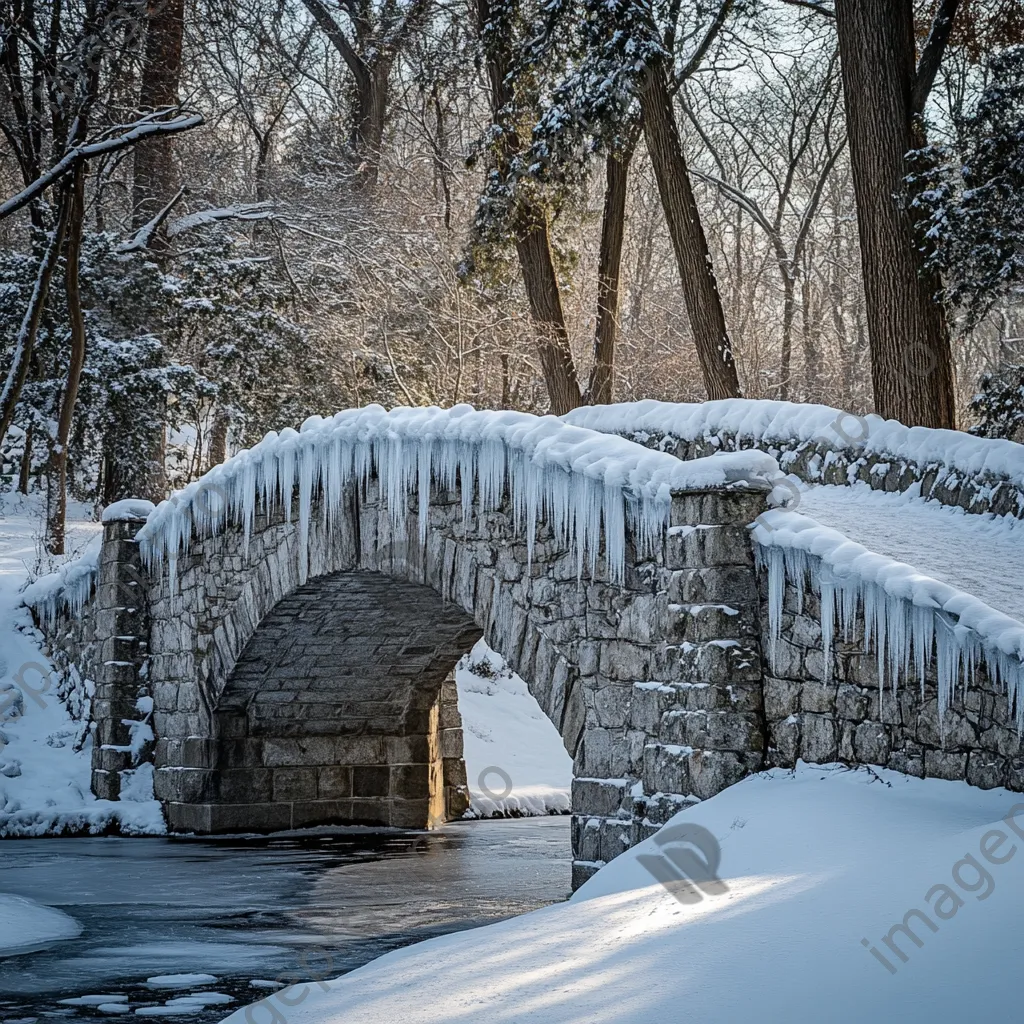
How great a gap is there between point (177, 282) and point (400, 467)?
931cm

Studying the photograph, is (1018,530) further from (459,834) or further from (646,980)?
(459,834)

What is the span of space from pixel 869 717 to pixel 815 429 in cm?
449

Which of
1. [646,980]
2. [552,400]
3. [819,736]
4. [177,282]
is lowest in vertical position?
[646,980]

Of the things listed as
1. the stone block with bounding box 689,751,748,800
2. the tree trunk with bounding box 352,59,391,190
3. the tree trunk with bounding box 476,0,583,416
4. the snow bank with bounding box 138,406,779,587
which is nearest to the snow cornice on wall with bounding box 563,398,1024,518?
the snow bank with bounding box 138,406,779,587

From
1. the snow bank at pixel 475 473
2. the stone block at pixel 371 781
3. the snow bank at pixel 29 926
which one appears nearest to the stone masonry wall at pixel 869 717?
the snow bank at pixel 475 473

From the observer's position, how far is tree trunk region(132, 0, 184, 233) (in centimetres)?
1753

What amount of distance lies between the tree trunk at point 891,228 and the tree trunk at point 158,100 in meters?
8.16

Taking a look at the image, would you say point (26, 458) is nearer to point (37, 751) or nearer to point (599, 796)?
point (37, 751)

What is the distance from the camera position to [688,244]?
1380 cm

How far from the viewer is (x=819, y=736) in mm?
6324

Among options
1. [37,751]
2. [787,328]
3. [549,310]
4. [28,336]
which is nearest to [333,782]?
[37,751]

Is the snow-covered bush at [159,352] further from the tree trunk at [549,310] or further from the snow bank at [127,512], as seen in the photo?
the snow bank at [127,512]

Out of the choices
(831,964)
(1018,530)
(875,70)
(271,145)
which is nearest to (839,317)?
(271,145)

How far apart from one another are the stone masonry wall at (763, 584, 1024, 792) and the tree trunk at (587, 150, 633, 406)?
899 centimetres
